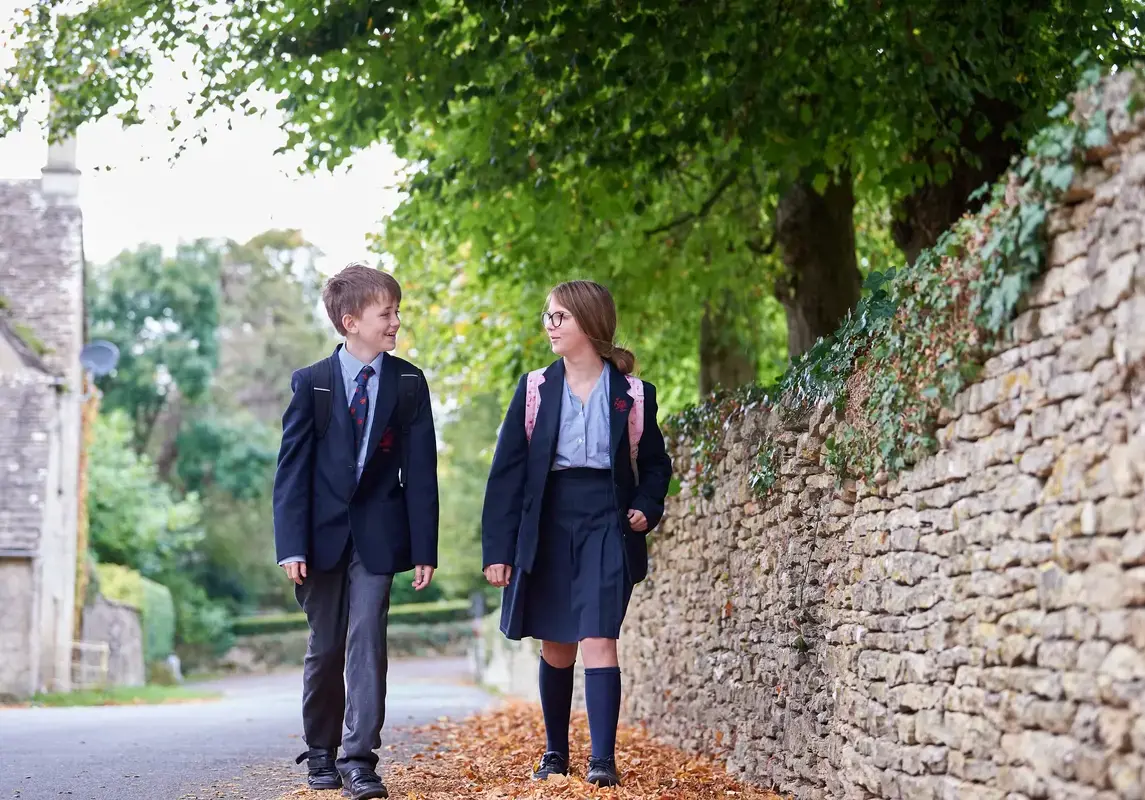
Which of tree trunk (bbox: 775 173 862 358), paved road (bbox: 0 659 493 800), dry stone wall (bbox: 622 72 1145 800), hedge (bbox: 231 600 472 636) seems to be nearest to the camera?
dry stone wall (bbox: 622 72 1145 800)

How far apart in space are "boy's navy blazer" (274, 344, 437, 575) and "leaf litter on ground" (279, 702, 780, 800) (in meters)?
0.99

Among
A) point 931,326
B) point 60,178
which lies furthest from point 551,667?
point 60,178

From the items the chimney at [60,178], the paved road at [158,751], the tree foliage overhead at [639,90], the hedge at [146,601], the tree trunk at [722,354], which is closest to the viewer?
the paved road at [158,751]

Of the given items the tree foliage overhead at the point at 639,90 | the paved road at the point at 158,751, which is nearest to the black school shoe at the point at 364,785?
the paved road at the point at 158,751

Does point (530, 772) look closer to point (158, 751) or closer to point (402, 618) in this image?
point (158, 751)

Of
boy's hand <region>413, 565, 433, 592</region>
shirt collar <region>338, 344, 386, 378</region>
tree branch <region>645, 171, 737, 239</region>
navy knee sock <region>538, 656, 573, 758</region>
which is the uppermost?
tree branch <region>645, 171, 737, 239</region>

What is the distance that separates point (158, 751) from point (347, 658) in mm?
3344

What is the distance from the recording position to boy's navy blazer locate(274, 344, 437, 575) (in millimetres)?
5762

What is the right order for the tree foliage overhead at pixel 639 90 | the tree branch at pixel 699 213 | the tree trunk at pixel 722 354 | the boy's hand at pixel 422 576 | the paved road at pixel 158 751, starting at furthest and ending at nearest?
1. the tree trunk at pixel 722 354
2. the tree branch at pixel 699 213
3. the tree foliage overhead at pixel 639 90
4. the paved road at pixel 158 751
5. the boy's hand at pixel 422 576

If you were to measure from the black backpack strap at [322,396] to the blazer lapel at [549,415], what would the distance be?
0.87 metres

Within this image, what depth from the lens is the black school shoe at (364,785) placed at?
558 centimetres

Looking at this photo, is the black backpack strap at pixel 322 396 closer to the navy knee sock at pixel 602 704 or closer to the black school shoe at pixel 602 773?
the navy knee sock at pixel 602 704

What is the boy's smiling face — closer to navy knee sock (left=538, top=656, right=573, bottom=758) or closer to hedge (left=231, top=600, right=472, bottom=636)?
navy knee sock (left=538, top=656, right=573, bottom=758)

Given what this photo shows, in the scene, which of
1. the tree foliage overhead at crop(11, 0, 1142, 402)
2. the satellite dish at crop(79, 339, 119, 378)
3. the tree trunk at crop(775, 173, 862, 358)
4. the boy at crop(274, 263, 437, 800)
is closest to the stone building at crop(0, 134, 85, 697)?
the satellite dish at crop(79, 339, 119, 378)
